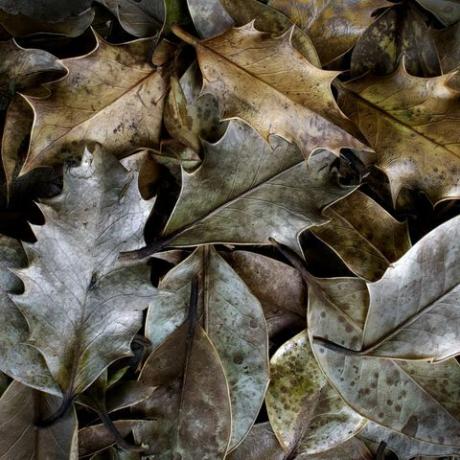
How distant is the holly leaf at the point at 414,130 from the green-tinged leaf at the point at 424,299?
0.08m

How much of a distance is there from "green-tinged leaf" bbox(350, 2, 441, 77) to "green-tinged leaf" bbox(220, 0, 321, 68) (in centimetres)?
10

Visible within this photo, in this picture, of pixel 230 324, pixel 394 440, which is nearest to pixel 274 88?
pixel 230 324

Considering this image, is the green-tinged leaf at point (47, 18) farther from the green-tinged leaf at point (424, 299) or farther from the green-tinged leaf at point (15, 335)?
the green-tinged leaf at point (424, 299)

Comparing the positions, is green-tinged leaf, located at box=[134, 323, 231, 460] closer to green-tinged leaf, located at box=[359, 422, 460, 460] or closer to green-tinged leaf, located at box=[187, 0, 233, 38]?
green-tinged leaf, located at box=[359, 422, 460, 460]

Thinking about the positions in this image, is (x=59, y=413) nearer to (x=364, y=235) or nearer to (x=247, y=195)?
(x=247, y=195)

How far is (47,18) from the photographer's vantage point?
0.97 metres

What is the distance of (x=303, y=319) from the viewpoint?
1021 mm

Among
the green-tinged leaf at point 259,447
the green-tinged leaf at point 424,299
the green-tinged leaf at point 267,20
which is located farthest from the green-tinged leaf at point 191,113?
the green-tinged leaf at point 259,447

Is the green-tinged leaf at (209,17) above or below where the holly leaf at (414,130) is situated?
above

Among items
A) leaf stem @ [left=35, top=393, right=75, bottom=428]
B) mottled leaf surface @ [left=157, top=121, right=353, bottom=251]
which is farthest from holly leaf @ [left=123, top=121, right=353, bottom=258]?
leaf stem @ [left=35, top=393, right=75, bottom=428]

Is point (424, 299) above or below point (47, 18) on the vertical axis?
below

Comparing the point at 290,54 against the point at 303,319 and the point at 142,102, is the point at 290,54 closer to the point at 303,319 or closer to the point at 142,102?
the point at 142,102

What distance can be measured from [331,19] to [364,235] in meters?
0.34

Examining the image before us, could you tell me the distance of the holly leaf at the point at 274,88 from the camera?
880 mm
